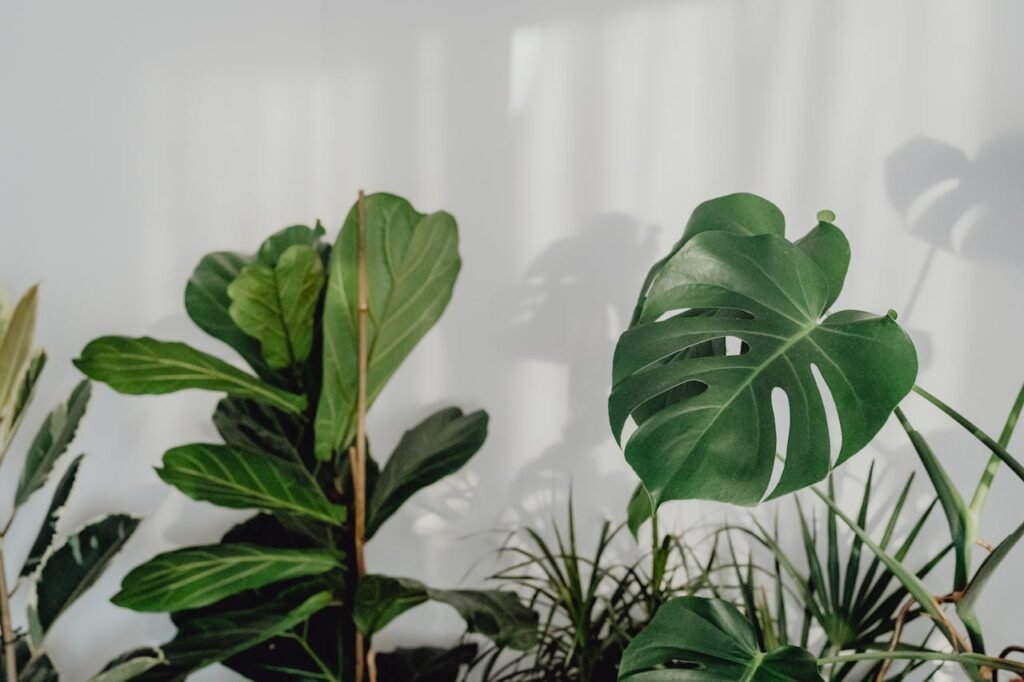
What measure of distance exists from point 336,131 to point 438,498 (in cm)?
62

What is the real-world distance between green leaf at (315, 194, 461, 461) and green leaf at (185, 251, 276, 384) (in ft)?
0.30

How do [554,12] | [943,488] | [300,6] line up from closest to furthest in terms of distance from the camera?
[943,488], [554,12], [300,6]

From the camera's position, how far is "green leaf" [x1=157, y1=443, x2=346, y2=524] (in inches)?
35.7

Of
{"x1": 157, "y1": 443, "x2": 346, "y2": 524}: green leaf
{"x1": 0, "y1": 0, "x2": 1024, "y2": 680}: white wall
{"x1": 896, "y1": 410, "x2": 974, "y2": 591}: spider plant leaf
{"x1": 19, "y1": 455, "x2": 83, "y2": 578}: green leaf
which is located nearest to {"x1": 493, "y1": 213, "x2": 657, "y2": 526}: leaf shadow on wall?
{"x1": 0, "y1": 0, "x2": 1024, "y2": 680}: white wall

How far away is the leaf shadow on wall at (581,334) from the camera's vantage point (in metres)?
1.25

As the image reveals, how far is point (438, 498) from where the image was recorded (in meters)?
1.33

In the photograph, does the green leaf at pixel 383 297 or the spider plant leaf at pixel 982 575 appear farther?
the green leaf at pixel 383 297

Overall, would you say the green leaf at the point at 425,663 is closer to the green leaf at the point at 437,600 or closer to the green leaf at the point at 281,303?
the green leaf at the point at 437,600

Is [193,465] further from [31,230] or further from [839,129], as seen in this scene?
[839,129]

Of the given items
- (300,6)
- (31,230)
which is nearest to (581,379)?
(300,6)

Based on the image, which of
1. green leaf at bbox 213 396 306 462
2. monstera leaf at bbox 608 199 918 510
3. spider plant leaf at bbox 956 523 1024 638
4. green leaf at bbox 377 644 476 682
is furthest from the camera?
green leaf at bbox 377 644 476 682

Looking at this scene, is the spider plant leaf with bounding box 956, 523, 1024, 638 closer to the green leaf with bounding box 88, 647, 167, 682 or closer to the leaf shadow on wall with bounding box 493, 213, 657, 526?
the leaf shadow on wall with bounding box 493, 213, 657, 526

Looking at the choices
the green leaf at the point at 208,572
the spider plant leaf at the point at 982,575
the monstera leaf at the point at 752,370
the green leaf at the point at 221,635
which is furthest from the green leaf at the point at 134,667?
the spider plant leaf at the point at 982,575

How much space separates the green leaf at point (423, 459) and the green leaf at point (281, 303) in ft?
0.64
